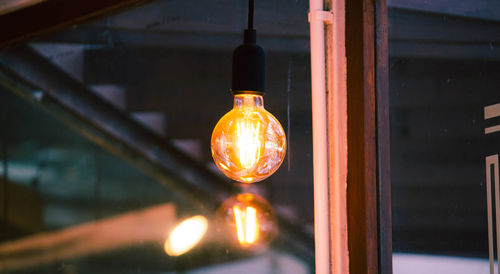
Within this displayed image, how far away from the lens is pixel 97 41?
7.72 feet

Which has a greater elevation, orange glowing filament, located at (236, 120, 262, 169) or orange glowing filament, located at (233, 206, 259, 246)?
orange glowing filament, located at (236, 120, 262, 169)

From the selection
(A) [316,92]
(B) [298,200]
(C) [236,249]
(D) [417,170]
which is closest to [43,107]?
(C) [236,249]

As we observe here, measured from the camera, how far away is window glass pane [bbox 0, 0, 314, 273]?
5.84ft

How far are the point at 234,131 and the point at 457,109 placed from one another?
0.73 meters

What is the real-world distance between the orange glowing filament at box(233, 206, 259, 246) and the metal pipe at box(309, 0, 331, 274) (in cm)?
63

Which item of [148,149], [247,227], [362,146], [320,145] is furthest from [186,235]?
[362,146]

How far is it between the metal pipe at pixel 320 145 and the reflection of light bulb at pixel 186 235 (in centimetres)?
90

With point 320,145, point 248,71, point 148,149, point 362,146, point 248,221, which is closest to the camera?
point 248,71

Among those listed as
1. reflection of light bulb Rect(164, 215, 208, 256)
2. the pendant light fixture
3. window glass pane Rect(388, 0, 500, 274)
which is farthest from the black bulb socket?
reflection of light bulb Rect(164, 215, 208, 256)

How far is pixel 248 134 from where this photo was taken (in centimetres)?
99

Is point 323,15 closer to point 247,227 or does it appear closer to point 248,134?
point 248,134

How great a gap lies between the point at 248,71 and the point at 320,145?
1.65 feet

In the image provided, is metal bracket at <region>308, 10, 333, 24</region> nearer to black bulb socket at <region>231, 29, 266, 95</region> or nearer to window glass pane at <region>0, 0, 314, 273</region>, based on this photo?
window glass pane at <region>0, 0, 314, 273</region>

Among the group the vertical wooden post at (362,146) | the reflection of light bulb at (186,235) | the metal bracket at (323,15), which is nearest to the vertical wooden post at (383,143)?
the vertical wooden post at (362,146)
